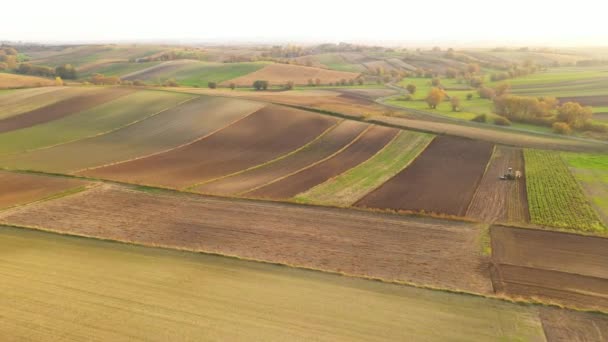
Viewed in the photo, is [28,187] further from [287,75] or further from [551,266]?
[287,75]

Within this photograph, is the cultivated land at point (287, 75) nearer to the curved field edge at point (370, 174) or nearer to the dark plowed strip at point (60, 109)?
the dark plowed strip at point (60, 109)

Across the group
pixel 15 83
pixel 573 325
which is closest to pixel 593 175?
pixel 573 325

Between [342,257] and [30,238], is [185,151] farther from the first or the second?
[342,257]

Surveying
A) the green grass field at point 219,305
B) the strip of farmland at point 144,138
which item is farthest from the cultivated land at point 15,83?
the green grass field at point 219,305

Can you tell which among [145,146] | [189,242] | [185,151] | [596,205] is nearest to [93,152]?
[145,146]

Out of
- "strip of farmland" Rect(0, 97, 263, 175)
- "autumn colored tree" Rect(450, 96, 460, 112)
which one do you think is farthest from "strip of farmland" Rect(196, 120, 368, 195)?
"autumn colored tree" Rect(450, 96, 460, 112)

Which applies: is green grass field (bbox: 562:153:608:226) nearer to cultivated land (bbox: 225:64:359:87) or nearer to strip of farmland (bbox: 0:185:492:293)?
strip of farmland (bbox: 0:185:492:293)
